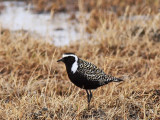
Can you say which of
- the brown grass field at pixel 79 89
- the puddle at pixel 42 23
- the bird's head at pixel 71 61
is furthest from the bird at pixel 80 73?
the puddle at pixel 42 23

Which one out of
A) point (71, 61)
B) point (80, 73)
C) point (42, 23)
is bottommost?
point (80, 73)

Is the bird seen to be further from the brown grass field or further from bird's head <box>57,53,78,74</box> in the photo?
the brown grass field

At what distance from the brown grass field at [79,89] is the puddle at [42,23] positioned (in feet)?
1.69

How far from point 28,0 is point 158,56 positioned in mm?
5488

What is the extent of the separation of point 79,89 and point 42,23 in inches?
188

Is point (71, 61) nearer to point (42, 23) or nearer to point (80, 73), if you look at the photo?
point (80, 73)

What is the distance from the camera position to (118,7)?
10.2 meters

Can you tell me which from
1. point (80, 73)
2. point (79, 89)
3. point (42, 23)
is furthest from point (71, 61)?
point (42, 23)

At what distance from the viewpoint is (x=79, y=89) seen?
15.8 feet

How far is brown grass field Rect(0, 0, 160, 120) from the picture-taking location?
4184mm

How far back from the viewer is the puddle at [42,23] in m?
8.22

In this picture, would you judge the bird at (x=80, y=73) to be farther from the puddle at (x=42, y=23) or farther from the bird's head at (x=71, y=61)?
the puddle at (x=42, y=23)

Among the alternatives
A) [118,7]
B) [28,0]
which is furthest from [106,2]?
[28,0]

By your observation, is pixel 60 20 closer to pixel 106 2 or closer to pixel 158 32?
pixel 106 2
